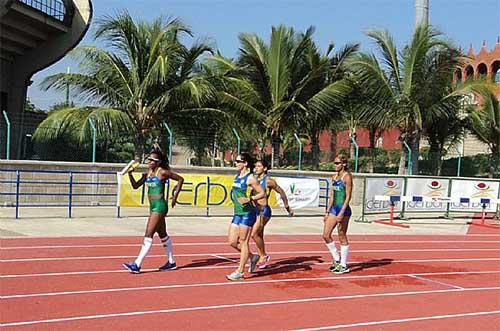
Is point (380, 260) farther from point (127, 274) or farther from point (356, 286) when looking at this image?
point (127, 274)

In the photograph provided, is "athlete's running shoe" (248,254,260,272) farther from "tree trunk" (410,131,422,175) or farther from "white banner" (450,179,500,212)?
"tree trunk" (410,131,422,175)

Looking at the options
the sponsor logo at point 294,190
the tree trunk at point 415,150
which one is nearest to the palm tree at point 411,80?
the tree trunk at point 415,150

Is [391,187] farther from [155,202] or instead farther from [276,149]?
[155,202]

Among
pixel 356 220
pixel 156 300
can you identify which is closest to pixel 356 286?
pixel 156 300

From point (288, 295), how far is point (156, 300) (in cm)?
175

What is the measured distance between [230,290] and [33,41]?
26027 mm

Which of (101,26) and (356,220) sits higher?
(101,26)

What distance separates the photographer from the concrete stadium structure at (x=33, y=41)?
29422mm

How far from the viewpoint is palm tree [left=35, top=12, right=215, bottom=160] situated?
77.3ft

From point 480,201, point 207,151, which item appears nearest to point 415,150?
point 480,201

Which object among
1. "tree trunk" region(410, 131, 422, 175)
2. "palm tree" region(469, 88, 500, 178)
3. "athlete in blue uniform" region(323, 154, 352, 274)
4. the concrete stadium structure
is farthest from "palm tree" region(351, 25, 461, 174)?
"athlete in blue uniform" region(323, 154, 352, 274)

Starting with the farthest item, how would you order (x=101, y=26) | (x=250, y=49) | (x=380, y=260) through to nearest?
(x=250, y=49)
(x=101, y=26)
(x=380, y=260)

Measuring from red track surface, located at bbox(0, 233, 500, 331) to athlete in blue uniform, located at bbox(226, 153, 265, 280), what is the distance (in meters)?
0.44

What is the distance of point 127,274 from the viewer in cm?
961
